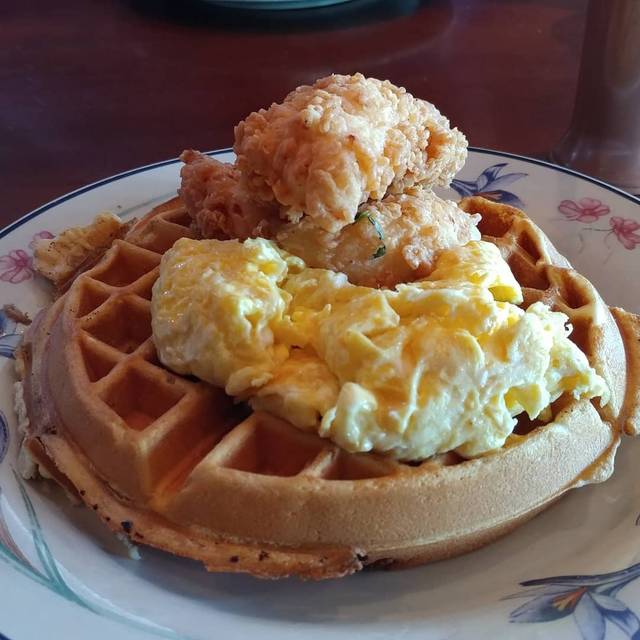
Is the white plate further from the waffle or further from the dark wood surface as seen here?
the dark wood surface

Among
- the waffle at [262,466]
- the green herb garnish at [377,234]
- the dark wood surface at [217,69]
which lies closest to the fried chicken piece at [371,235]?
the green herb garnish at [377,234]

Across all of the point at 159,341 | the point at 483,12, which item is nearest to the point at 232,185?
the point at 159,341

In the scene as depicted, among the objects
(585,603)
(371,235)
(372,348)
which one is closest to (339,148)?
(371,235)

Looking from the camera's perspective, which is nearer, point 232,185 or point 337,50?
point 232,185

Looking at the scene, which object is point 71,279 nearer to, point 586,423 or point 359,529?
point 359,529

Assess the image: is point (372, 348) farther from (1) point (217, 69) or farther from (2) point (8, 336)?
(1) point (217, 69)

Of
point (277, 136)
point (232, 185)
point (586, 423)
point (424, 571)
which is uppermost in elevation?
point (277, 136)

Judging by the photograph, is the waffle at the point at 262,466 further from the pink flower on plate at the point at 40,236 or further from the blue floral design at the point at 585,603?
the pink flower on plate at the point at 40,236
